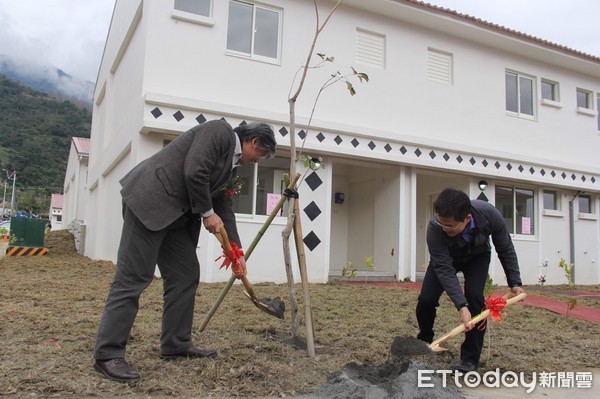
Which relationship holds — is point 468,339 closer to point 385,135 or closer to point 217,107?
point 217,107

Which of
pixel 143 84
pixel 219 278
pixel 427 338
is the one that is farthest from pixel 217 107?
pixel 427 338

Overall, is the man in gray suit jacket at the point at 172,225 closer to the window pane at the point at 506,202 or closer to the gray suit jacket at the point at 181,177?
the gray suit jacket at the point at 181,177

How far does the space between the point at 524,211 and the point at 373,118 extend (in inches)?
212

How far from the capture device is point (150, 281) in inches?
124

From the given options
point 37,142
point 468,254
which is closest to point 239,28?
point 468,254

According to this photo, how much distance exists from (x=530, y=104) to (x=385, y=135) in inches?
207

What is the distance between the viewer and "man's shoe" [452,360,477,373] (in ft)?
11.2

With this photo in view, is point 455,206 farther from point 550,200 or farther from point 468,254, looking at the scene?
point 550,200

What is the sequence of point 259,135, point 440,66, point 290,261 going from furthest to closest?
1. point 440,66
2. point 290,261
3. point 259,135

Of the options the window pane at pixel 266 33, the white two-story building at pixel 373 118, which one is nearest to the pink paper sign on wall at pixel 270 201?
the white two-story building at pixel 373 118

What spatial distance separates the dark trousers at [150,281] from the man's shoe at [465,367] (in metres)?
1.93

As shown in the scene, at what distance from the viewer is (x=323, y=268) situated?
9758 mm

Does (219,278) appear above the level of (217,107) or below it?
below

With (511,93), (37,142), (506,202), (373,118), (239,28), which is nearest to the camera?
(239,28)
